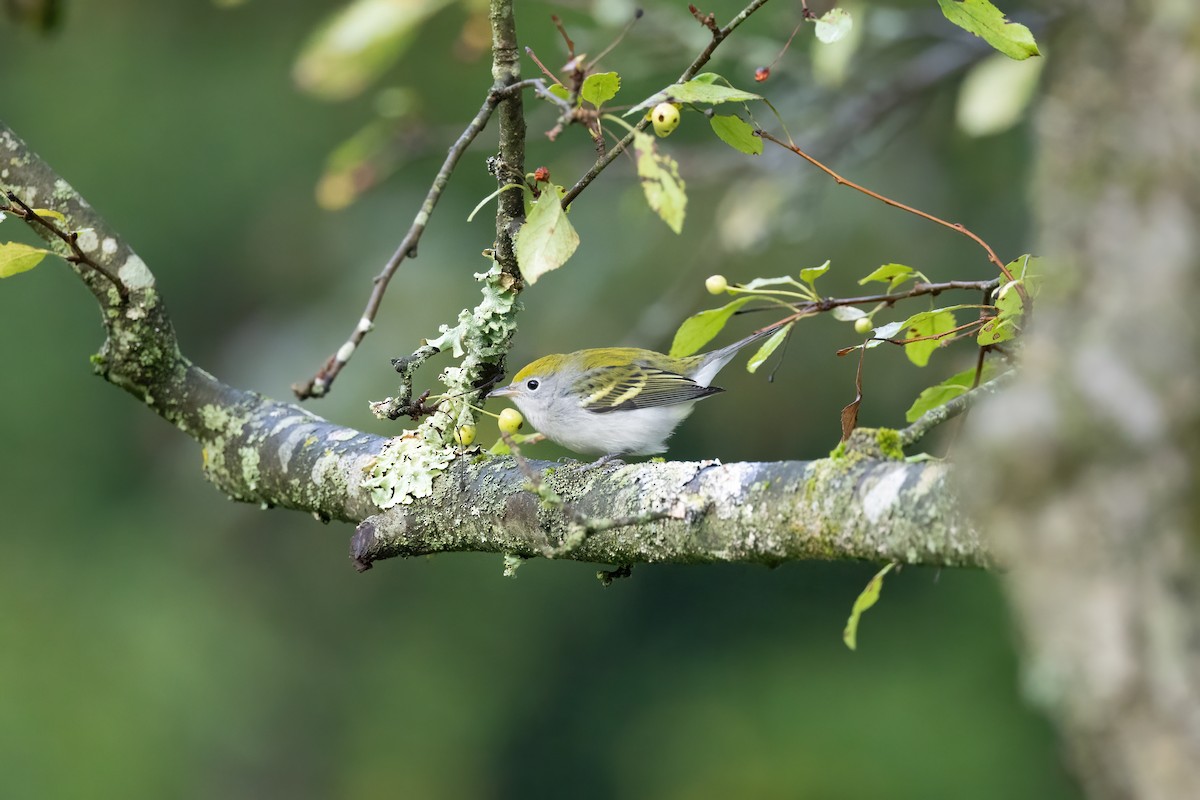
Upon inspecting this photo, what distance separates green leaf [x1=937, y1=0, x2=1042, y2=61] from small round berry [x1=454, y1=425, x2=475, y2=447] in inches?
42.0

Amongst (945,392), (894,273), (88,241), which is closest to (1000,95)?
(894,273)

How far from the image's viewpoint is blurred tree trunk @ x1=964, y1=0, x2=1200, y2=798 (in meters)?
0.75

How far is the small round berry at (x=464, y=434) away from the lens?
2.20 meters

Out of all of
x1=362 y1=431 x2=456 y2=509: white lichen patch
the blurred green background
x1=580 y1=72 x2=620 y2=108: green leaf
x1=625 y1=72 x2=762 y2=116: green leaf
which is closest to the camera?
x1=625 y1=72 x2=762 y2=116: green leaf

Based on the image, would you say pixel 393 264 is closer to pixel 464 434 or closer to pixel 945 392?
pixel 464 434

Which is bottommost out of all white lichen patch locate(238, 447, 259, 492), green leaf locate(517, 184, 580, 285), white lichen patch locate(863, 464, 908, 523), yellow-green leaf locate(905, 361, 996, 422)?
yellow-green leaf locate(905, 361, 996, 422)

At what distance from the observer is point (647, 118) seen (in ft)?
5.37

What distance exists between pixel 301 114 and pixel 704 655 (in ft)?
14.4

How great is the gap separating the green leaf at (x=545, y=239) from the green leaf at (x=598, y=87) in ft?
0.46

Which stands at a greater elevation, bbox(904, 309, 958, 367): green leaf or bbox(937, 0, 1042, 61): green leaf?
bbox(937, 0, 1042, 61): green leaf

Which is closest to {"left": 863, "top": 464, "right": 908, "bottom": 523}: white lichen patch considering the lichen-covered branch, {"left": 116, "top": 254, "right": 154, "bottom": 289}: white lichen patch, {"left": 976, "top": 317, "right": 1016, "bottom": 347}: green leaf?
the lichen-covered branch

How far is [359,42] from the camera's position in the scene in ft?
8.68

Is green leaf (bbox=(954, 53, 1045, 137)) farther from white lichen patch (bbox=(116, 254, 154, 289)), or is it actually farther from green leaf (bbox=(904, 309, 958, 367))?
white lichen patch (bbox=(116, 254, 154, 289))

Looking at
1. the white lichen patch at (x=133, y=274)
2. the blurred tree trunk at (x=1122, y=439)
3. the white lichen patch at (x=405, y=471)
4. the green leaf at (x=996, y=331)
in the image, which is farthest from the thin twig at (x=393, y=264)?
the blurred tree trunk at (x=1122, y=439)
